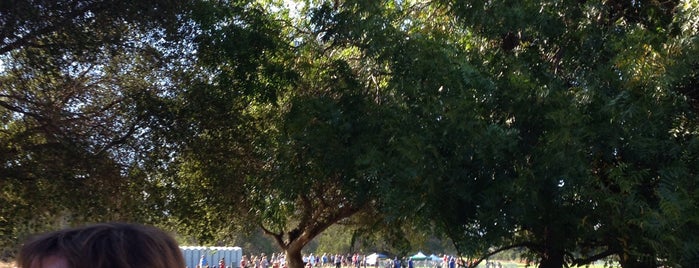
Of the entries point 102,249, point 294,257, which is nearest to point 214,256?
point 294,257

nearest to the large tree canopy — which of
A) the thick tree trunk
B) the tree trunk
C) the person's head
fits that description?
the thick tree trunk

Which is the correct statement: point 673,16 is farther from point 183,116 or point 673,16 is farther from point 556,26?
point 183,116

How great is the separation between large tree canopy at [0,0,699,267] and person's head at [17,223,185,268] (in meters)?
8.35

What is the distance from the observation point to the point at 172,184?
1341 cm

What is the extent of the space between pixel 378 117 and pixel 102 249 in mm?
10112

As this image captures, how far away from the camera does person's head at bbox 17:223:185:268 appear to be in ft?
5.28

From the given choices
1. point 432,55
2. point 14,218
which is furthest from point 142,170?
point 432,55

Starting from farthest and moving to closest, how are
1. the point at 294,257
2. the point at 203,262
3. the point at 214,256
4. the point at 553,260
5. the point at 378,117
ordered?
1. the point at 214,256
2. the point at 203,262
3. the point at 294,257
4. the point at 553,260
5. the point at 378,117

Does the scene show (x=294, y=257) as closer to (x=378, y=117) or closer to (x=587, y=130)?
(x=378, y=117)

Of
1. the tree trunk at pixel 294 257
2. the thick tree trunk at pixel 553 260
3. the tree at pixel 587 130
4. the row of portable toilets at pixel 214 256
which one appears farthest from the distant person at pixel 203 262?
the tree at pixel 587 130

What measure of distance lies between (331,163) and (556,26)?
141 inches

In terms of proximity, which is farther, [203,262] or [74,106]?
[203,262]

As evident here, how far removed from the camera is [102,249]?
5.32ft

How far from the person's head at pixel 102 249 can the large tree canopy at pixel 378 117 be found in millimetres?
8355
